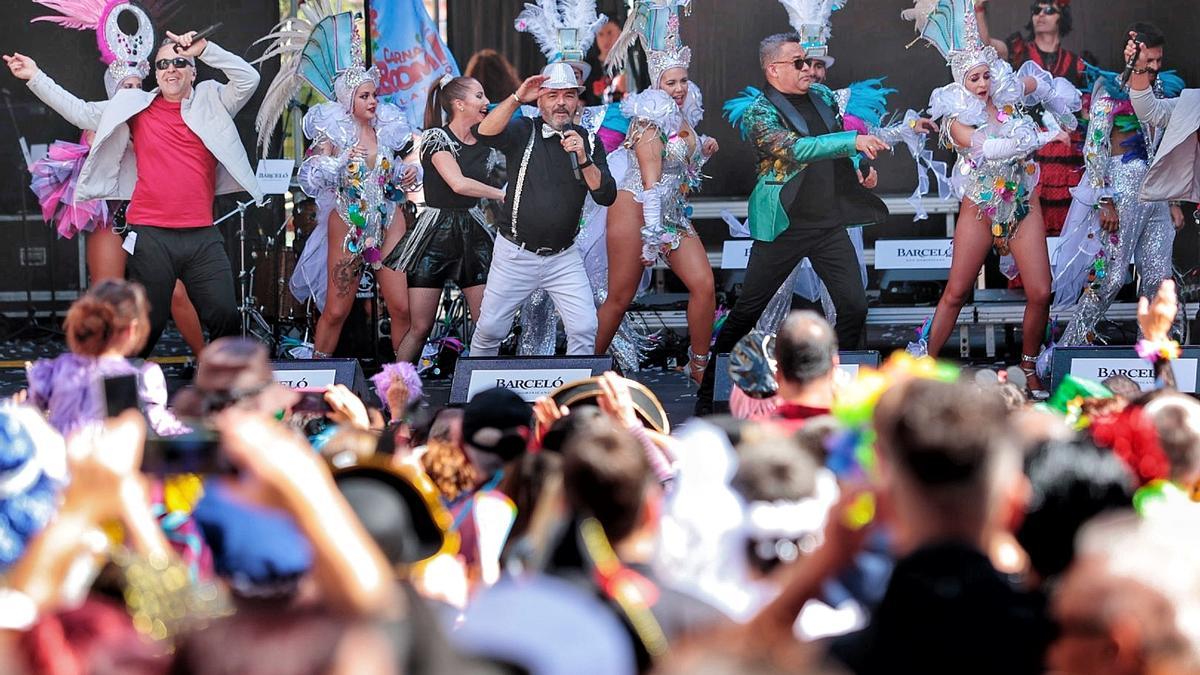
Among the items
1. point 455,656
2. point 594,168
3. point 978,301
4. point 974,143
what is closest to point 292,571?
point 455,656

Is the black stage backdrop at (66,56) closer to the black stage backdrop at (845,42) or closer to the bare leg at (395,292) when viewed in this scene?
the black stage backdrop at (845,42)

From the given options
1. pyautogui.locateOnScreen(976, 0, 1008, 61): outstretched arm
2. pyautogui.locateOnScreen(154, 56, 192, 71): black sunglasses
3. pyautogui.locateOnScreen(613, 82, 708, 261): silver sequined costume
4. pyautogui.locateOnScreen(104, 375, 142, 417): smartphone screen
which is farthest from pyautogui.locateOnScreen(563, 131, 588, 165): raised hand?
pyautogui.locateOnScreen(104, 375, 142, 417): smartphone screen

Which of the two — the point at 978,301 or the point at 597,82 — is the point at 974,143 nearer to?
the point at 978,301

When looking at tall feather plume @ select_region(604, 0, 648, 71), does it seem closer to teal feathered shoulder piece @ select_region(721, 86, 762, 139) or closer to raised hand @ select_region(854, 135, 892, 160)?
teal feathered shoulder piece @ select_region(721, 86, 762, 139)

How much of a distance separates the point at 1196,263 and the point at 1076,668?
872cm

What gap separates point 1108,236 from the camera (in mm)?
9141

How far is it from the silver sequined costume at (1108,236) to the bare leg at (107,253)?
208 inches

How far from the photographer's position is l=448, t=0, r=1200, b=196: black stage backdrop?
955 cm

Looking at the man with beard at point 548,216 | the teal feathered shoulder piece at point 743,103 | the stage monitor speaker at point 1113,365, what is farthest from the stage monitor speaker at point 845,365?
the teal feathered shoulder piece at point 743,103

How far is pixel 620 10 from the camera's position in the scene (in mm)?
10203

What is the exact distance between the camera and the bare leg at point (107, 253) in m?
8.61

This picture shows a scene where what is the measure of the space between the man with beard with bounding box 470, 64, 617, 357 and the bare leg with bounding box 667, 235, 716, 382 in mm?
690

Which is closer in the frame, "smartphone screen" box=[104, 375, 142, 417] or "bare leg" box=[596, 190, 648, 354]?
"smartphone screen" box=[104, 375, 142, 417]

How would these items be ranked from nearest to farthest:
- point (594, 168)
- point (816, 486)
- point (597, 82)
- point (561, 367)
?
point (816, 486)
point (561, 367)
point (594, 168)
point (597, 82)
